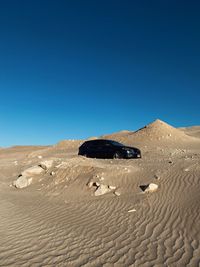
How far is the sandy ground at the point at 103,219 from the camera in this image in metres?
6.82

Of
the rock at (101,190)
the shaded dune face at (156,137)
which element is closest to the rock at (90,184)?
the rock at (101,190)

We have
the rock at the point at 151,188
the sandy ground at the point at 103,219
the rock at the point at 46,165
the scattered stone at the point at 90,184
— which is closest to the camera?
the sandy ground at the point at 103,219

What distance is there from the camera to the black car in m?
20.8

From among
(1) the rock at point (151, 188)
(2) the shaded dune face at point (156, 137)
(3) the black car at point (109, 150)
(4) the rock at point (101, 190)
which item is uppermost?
(2) the shaded dune face at point (156, 137)

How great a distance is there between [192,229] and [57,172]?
9809mm

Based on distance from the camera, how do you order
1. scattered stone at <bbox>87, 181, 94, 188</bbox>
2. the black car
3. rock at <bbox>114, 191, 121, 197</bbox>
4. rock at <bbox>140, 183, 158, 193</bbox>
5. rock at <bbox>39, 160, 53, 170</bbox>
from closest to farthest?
rock at <bbox>140, 183, 158, 193</bbox>, rock at <bbox>114, 191, 121, 197</bbox>, scattered stone at <bbox>87, 181, 94, 188</bbox>, rock at <bbox>39, 160, 53, 170</bbox>, the black car

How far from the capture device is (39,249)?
729 cm

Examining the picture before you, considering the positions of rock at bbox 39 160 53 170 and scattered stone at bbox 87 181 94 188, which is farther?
rock at bbox 39 160 53 170

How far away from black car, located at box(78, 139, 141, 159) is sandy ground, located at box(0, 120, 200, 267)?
15.7 ft

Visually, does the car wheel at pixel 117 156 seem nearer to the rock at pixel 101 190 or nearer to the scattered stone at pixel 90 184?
the scattered stone at pixel 90 184

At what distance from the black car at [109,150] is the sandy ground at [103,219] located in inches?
188

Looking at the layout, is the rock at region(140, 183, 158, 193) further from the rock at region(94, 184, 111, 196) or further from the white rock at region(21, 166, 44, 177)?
the white rock at region(21, 166, 44, 177)

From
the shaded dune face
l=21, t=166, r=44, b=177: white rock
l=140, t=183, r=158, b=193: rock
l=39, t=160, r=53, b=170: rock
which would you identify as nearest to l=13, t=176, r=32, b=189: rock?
l=21, t=166, r=44, b=177: white rock

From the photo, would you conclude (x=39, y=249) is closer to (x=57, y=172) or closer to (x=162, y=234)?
(x=162, y=234)
